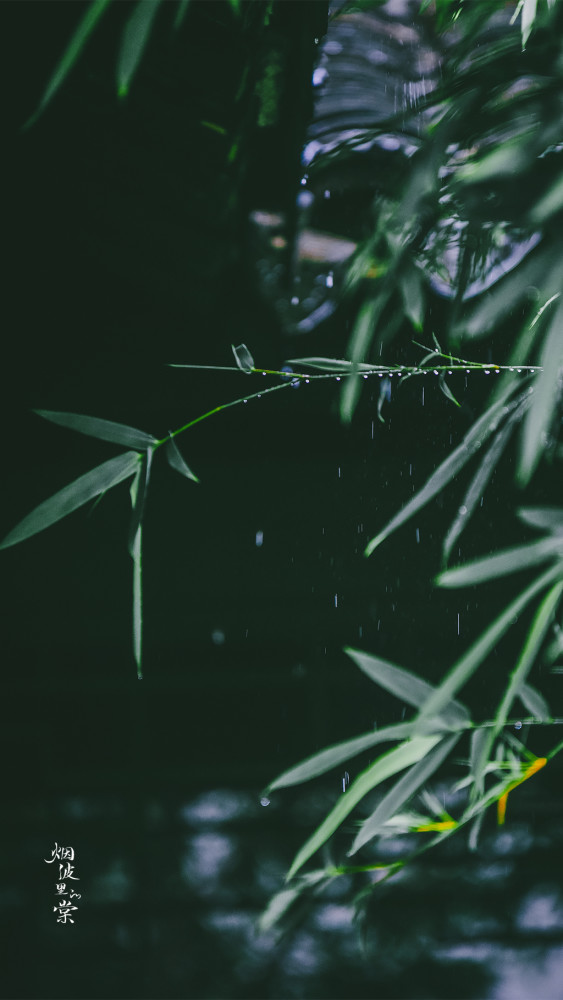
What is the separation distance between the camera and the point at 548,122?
28 centimetres

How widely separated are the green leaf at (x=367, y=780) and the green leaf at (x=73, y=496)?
300mm

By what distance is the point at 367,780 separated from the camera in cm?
48

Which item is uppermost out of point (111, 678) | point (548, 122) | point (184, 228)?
point (184, 228)

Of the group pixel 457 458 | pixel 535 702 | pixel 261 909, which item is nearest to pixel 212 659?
pixel 261 909

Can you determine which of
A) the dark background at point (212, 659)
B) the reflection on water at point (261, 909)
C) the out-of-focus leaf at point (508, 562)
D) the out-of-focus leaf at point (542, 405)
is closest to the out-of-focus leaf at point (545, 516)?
the out-of-focus leaf at point (508, 562)

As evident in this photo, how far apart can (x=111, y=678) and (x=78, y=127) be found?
1.47 metres

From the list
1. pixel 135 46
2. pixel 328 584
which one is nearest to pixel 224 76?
pixel 135 46

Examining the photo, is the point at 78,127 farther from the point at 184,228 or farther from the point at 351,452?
the point at 351,452

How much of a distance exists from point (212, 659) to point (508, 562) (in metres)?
1.48

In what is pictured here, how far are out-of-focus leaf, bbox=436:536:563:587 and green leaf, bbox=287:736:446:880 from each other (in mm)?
195

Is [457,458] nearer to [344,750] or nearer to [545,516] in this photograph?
[545,516]

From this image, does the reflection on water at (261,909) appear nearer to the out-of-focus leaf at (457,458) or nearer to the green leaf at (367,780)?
the green leaf at (367,780)

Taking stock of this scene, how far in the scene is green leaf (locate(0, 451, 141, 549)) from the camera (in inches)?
18.7

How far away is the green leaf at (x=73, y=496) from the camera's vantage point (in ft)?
1.55
